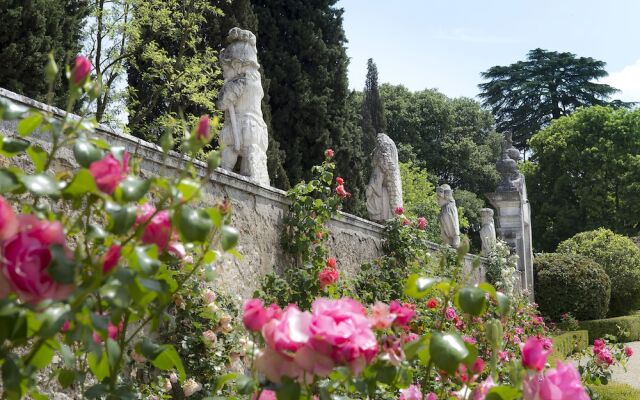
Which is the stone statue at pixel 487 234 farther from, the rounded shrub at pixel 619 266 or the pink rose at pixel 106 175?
the pink rose at pixel 106 175

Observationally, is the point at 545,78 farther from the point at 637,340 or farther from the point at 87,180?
the point at 87,180

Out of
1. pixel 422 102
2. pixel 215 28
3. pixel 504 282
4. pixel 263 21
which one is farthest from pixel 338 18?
pixel 422 102

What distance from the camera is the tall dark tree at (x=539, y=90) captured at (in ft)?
118

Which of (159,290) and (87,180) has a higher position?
(87,180)

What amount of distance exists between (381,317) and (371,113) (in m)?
26.7

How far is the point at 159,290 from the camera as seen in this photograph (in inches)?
42.8

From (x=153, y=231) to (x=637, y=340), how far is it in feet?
58.0

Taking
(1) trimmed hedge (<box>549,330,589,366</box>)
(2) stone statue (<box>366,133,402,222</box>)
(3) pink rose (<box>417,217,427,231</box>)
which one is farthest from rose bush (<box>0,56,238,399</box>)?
(1) trimmed hedge (<box>549,330,589,366</box>)

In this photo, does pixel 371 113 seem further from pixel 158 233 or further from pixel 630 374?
pixel 158 233

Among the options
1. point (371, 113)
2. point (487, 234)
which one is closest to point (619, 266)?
point (487, 234)

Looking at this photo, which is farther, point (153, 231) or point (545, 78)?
point (545, 78)

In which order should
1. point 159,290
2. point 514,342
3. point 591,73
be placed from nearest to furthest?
point 159,290 → point 514,342 → point 591,73

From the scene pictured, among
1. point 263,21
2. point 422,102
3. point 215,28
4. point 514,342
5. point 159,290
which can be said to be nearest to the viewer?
point 159,290

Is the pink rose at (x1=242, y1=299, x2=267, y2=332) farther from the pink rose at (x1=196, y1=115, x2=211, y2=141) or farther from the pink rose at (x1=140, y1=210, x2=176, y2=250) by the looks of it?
the pink rose at (x1=196, y1=115, x2=211, y2=141)
